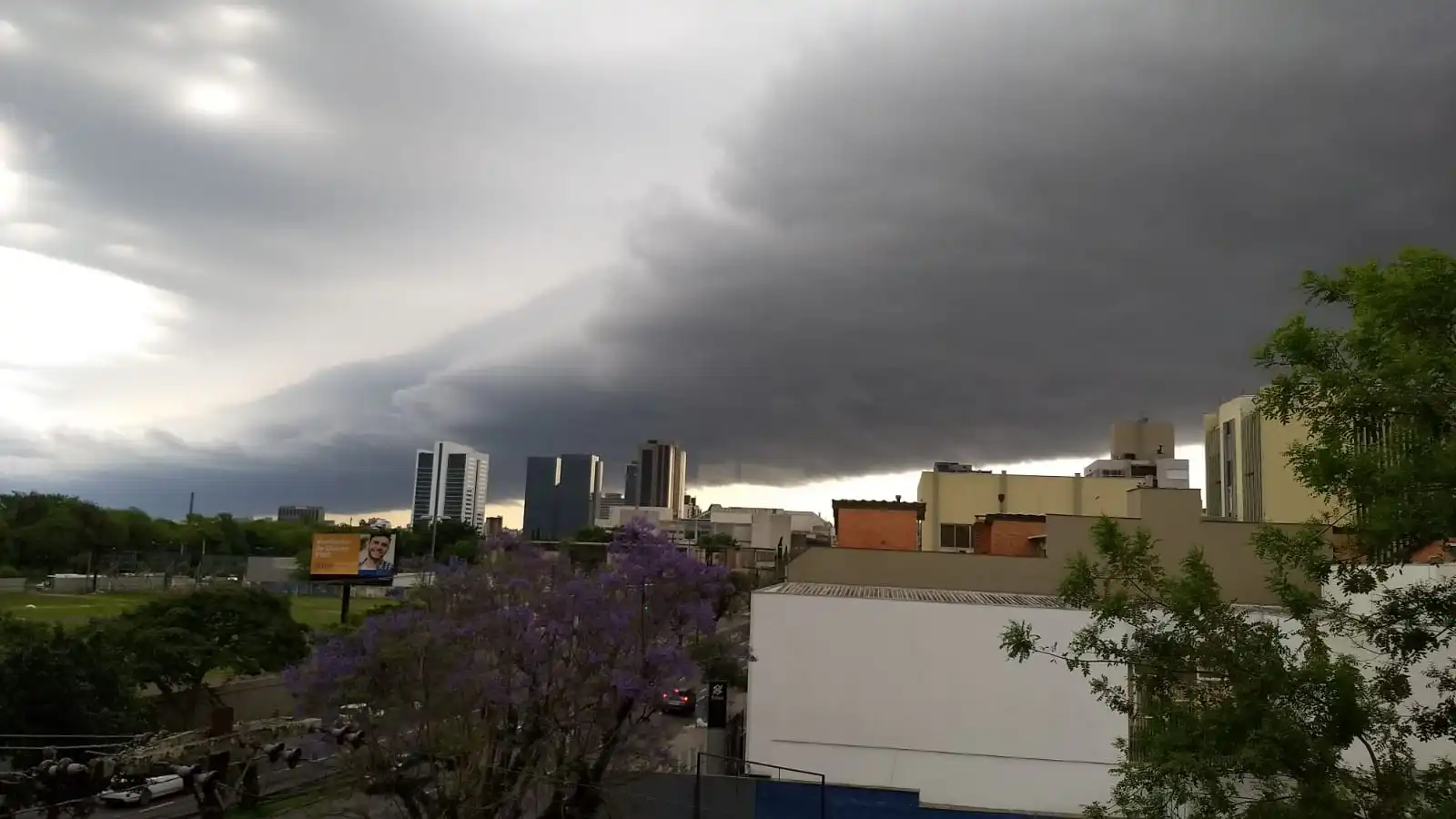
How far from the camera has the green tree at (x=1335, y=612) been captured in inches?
259

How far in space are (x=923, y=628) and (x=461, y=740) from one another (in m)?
11.3

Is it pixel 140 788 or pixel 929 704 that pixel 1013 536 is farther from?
pixel 140 788

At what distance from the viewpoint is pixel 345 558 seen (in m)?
53.5

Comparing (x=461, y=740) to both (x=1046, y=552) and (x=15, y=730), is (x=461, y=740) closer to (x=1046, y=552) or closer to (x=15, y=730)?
(x=15, y=730)

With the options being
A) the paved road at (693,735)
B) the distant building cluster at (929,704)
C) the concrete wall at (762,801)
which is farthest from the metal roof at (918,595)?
the concrete wall at (762,801)

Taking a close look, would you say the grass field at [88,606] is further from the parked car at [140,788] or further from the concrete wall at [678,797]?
the concrete wall at [678,797]

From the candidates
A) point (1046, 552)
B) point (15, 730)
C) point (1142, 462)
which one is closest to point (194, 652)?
point (15, 730)

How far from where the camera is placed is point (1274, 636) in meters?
7.52

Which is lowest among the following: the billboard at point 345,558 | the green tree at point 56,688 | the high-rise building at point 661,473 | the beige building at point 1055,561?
Result: the green tree at point 56,688

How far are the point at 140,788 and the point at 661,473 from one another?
158511mm

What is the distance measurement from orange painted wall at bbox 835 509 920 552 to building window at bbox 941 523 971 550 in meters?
16.7

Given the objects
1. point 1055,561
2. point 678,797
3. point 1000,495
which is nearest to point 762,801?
point 678,797

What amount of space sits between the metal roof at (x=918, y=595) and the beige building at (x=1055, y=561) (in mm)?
538

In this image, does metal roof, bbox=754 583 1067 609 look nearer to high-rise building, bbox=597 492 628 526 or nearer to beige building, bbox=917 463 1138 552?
beige building, bbox=917 463 1138 552
